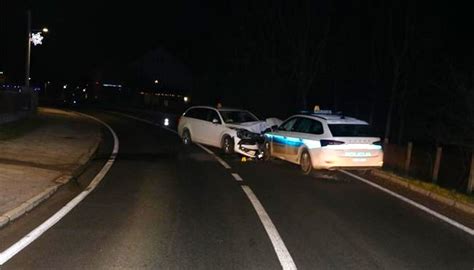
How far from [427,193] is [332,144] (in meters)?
2.81

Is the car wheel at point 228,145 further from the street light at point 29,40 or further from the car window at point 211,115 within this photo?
the street light at point 29,40

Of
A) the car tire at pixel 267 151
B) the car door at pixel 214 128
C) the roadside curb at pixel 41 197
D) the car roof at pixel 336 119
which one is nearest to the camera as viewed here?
the roadside curb at pixel 41 197

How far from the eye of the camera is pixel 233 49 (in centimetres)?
4516

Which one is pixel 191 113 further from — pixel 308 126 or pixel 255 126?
pixel 308 126

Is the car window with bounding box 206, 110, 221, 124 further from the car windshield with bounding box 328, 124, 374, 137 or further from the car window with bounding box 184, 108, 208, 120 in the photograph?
the car windshield with bounding box 328, 124, 374, 137

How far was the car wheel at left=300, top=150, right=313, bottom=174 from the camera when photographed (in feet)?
48.1

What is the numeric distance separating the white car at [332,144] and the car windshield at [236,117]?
479 centimetres

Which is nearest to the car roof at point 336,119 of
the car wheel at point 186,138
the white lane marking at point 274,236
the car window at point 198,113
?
the white lane marking at point 274,236

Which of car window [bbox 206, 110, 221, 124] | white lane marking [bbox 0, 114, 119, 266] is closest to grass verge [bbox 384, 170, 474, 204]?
white lane marking [bbox 0, 114, 119, 266]

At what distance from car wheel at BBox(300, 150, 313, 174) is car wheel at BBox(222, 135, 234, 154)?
4502 mm

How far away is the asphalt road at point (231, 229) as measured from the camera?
6668mm

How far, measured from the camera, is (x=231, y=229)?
823 cm

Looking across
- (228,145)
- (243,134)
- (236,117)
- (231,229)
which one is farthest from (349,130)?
(231,229)

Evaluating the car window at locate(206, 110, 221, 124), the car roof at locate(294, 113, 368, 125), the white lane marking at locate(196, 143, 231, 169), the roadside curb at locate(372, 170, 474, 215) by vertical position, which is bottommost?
the white lane marking at locate(196, 143, 231, 169)
